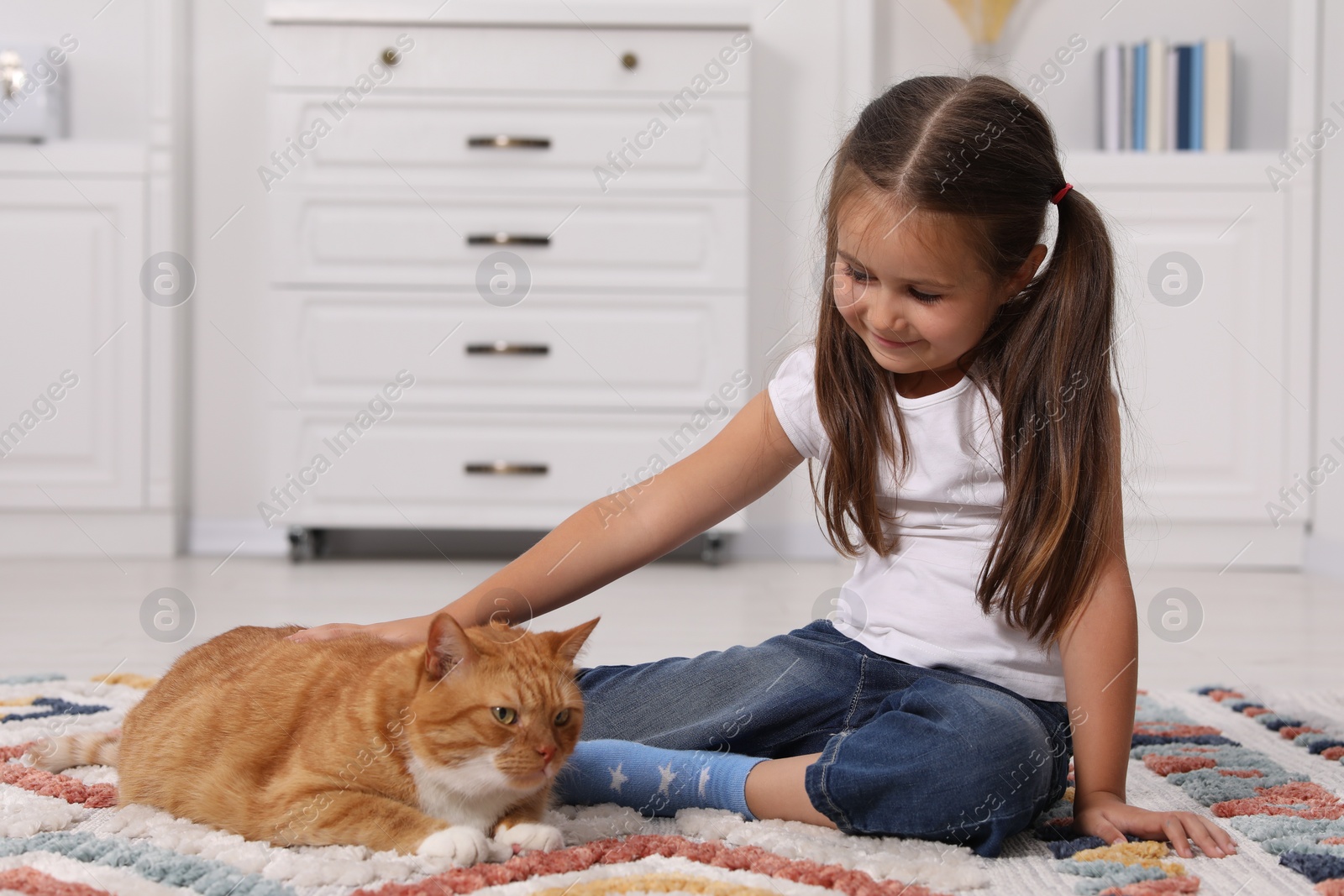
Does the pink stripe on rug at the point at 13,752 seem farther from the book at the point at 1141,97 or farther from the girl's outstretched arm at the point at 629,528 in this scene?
the book at the point at 1141,97

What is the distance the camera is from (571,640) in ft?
2.72

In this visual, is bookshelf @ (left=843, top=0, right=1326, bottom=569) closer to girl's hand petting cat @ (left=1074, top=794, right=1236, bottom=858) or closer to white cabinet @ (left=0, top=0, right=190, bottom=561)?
girl's hand petting cat @ (left=1074, top=794, right=1236, bottom=858)

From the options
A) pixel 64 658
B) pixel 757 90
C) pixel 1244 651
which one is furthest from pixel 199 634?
pixel 757 90

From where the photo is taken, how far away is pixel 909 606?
3.32ft

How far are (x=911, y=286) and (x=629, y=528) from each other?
0.33 metres

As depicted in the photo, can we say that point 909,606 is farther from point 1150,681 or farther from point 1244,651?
point 1244,651

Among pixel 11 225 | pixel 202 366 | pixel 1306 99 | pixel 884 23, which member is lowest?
pixel 202 366

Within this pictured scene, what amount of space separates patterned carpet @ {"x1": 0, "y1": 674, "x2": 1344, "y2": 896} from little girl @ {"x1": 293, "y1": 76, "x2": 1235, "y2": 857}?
0.10 feet

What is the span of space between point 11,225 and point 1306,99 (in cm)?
296

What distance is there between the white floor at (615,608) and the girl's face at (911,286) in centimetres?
72

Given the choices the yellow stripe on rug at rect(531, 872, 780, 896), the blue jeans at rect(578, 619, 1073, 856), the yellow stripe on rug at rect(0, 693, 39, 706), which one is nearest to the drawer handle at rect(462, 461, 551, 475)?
the yellow stripe on rug at rect(0, 693, 39, 706)

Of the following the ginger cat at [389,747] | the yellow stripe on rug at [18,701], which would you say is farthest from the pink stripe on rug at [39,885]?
the yellow stripe on rug at [18,701]

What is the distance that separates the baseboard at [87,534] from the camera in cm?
261

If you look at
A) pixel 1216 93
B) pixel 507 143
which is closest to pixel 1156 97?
pixel 1216 93
